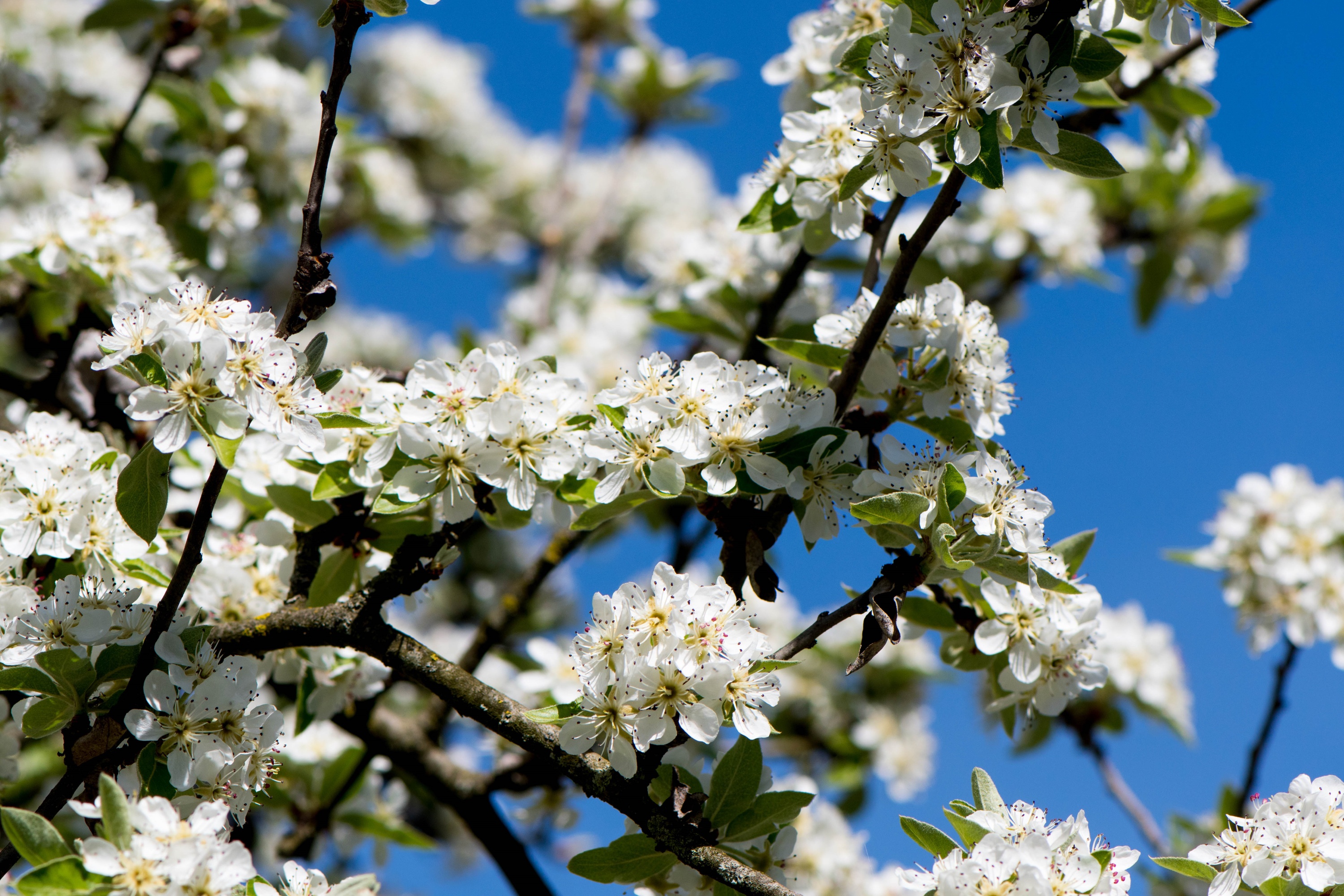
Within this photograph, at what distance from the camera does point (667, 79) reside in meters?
6.00

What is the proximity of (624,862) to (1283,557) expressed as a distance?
10.4 feet

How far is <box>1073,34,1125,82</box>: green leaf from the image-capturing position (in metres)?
1.99

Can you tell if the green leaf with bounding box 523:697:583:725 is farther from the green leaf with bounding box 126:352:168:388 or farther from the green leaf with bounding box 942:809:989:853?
the green leaf with bounding box 126:352:168:388

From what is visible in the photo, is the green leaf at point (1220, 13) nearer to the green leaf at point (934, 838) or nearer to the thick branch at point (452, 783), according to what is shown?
the green leaf at point (934, 838)

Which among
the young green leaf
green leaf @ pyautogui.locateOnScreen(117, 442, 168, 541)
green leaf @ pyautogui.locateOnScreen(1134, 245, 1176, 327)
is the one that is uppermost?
green leaf @ pyautogui.locateOnScreen(1134, 245, 1176, 327)

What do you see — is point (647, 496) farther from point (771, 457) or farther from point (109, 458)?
point (109, 458)

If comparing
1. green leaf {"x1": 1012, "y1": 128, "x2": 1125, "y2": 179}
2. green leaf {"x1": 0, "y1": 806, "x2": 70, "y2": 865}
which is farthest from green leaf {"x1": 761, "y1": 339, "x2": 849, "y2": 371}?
green leaf {"x1": 0, "y1": 806, "x2": 70, "y2": 865}

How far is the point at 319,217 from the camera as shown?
6.35 feet

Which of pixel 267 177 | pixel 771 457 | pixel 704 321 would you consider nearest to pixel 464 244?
pixel 267 177

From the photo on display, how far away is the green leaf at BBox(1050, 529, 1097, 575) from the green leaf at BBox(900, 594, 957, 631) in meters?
0.27

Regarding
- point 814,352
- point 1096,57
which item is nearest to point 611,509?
point 814,352

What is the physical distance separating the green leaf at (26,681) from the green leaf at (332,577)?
1.81 feet

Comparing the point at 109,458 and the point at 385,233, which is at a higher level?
the point at 385,233

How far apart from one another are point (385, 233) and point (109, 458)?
12.3 feet
